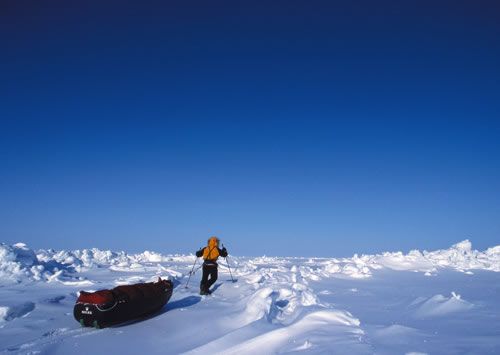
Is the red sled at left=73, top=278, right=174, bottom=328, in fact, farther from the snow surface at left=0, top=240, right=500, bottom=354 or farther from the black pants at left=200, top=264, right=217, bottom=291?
the black pants at left=200, top=264, right=217, bottom=291

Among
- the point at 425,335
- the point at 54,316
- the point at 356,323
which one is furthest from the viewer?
the point at 54,316

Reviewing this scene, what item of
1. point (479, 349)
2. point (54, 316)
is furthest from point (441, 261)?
point (54, 316)

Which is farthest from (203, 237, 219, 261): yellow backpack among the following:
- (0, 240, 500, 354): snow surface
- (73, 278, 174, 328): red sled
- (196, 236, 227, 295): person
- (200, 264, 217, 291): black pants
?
(73, 278, 174, 328): red sled

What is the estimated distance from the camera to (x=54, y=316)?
8461mm

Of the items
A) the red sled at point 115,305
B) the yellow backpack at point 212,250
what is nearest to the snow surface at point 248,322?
the red sled at point 115,305

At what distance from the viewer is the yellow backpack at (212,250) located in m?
12.1

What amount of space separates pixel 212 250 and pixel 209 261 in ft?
1.19

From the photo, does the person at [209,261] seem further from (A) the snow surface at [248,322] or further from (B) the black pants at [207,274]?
(A) the snow surface at [248,322]

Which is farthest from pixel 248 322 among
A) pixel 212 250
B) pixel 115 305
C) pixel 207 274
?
pixel 212 250

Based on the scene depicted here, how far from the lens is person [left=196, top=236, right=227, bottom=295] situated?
39.0 ft

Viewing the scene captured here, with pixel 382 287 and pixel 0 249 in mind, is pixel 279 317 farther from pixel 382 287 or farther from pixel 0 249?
pixel 0 249

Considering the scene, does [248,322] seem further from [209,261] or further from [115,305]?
[209,261]

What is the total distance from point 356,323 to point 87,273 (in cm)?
1513

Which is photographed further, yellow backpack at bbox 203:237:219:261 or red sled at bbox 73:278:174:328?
yellow backpack at bbox 203:237:219:261
